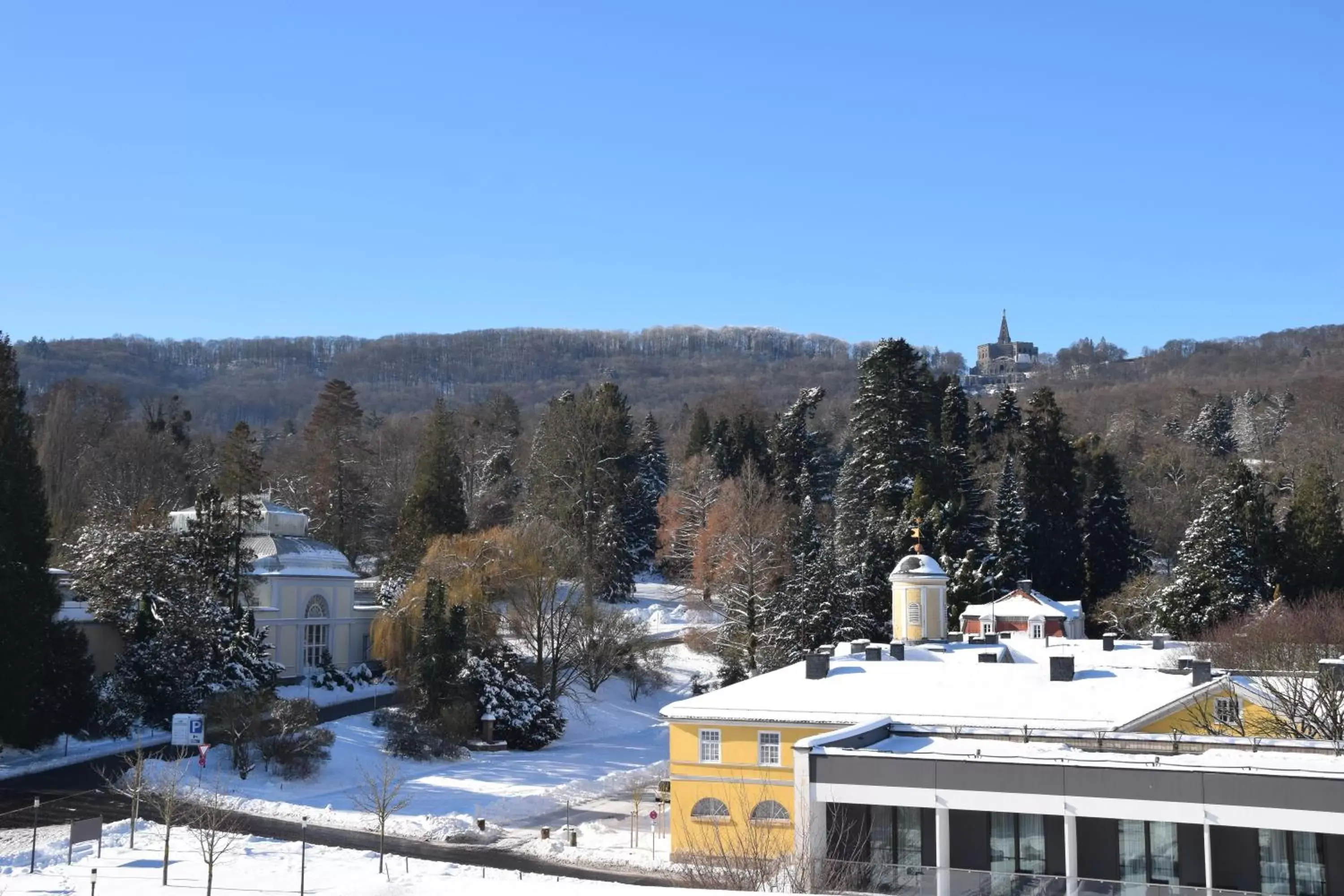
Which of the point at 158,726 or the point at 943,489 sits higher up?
the point at 943,489

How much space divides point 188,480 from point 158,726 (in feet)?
118

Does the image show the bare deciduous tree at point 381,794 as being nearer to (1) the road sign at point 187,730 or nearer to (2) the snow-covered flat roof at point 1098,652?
(1) the road sign at point 187,730

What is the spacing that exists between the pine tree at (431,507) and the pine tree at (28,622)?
20.7 metres

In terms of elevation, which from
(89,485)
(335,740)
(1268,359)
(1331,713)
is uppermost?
(1268,359)

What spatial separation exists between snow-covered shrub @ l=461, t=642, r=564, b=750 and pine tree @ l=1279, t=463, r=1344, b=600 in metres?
31.6

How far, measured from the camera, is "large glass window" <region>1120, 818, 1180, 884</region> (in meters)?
24.5

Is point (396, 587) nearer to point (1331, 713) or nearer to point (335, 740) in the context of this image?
point (335, 740)

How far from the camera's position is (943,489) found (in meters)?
65.2

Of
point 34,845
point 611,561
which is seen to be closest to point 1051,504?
point 611,561

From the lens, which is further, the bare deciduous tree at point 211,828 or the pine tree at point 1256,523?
the pine tree at point 1256,523

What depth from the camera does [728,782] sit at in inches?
1270

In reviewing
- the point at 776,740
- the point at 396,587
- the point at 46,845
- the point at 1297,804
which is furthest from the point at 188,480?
the point at 1297,804

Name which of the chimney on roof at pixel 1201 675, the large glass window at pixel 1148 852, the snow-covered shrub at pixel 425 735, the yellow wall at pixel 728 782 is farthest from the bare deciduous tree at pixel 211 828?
the chimney on roof at pixel 1201 675

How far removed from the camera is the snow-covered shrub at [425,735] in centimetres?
4338
